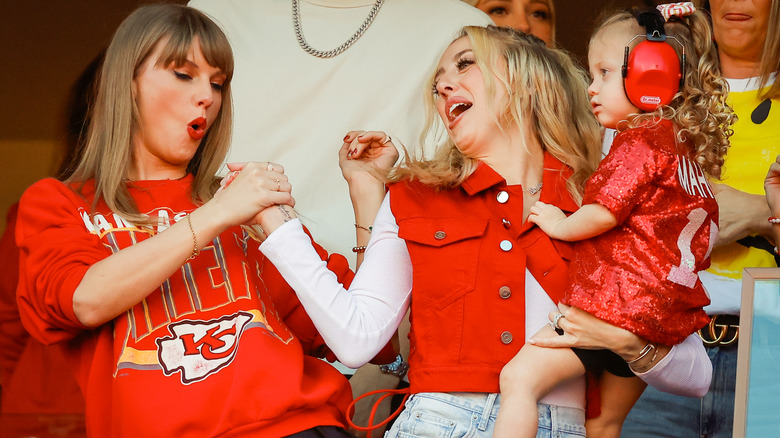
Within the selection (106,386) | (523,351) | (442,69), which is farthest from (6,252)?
(523,351)

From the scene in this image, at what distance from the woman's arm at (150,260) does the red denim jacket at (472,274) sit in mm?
351

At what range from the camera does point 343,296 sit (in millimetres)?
2094

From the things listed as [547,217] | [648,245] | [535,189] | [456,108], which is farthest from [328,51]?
[648,245]

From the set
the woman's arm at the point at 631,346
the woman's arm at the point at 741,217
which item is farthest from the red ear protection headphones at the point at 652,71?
the woman's arm at the point at 631,346

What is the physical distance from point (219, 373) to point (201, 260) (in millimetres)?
281

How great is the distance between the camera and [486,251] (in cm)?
216

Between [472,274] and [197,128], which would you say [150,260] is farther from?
[472,274]

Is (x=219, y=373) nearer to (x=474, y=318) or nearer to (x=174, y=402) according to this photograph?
(x=174, y=402)

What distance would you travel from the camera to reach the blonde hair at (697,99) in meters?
2.14

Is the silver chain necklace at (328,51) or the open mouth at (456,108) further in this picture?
the silver chain necklace at (328,51)

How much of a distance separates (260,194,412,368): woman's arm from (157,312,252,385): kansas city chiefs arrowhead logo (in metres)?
0.16

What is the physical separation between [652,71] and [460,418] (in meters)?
0.80

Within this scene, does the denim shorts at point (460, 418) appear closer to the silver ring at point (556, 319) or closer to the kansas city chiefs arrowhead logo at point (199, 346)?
the silver ring at point (556, 319)

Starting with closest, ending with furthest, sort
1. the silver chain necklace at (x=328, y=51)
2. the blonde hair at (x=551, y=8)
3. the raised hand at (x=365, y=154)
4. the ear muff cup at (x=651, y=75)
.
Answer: the ear muff cup at (x=651, y=75) < the raised hand at (x=365, y=154) < the silver chain necklace at (x=328, y=51) < the blonde hair at (x=551, y=8)
